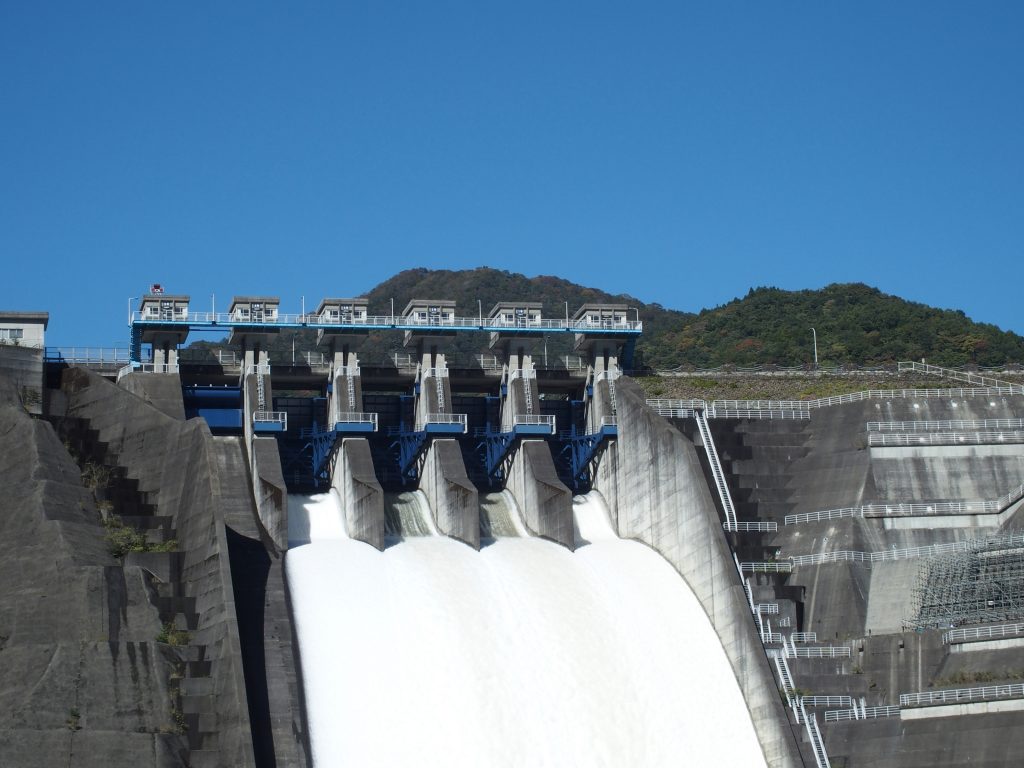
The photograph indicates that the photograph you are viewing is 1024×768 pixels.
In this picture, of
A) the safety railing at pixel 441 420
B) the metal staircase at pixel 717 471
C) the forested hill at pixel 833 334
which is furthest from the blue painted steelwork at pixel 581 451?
the forested hill at pixel 833 334

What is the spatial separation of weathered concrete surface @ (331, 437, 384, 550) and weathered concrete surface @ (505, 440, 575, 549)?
6346mm

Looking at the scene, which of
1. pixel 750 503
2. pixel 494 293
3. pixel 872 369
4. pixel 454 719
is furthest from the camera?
pixel 494 293

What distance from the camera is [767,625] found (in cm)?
5728

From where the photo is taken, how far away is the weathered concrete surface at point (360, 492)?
60406 mm

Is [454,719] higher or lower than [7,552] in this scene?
lower

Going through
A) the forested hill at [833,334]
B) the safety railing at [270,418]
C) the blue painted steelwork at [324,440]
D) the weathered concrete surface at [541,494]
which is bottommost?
the weathered concrete surface at [541,494]

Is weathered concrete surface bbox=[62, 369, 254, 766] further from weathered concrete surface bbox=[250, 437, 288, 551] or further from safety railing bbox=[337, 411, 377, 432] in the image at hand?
safety railing bbox=[337, 411, 377, 432]

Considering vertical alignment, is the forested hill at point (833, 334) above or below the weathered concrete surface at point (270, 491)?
above

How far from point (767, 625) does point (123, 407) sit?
23.3 meters

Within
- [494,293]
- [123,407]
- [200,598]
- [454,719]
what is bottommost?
[454,719]

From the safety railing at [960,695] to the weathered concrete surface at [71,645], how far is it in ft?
75.2

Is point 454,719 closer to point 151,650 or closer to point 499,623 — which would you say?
point 499,623

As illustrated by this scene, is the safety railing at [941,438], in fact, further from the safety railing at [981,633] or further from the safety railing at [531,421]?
the safety railing at [531,421]

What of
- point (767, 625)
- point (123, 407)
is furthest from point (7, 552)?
point (767, 625)
